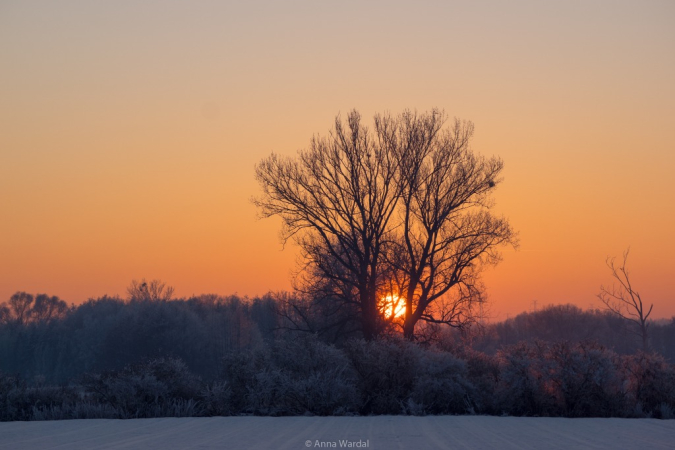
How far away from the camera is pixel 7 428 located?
1705 centimetres

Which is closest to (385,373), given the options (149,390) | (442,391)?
(442,391)

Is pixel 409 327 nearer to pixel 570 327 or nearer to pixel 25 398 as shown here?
pixel 25 398

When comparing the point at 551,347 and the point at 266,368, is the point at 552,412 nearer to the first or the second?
the point at 551,347

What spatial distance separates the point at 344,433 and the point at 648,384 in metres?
10.6

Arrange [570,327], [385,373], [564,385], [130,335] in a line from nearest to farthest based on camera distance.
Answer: [564,385] → [385,373] → [130,335] → [570,327]

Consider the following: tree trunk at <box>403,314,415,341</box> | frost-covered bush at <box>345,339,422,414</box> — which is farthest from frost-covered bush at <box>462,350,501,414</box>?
tree trunk at <box>403,314,415,341</box>

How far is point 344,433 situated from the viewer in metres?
15.5

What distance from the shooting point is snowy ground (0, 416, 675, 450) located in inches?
534

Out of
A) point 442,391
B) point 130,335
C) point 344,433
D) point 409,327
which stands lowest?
point 344,433

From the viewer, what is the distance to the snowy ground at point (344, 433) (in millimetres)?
13570

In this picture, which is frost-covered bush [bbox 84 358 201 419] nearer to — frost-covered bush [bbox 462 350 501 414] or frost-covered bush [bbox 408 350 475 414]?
frost-covered bush [bbox 408 350 475 414]

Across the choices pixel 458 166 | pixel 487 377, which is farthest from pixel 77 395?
pixel 458 166

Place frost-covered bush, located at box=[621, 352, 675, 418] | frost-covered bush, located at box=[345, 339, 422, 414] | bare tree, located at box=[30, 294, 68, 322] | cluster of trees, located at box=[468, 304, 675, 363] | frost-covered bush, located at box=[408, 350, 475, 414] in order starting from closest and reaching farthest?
1. frost-covered bush, located at box=[621, 352, 675, 418]
2. frost-covered bush, located at box=[408, 350, 475, 414]
3. frost-covered bush, located at box=[345, 339, 422, 414]
4. cluster of trees, located at box=[468, 304, 675, 363]
5. bare tree, located at box=[30, 294, 68, 322]

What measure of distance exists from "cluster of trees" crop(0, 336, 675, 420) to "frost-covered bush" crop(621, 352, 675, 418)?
3cm
